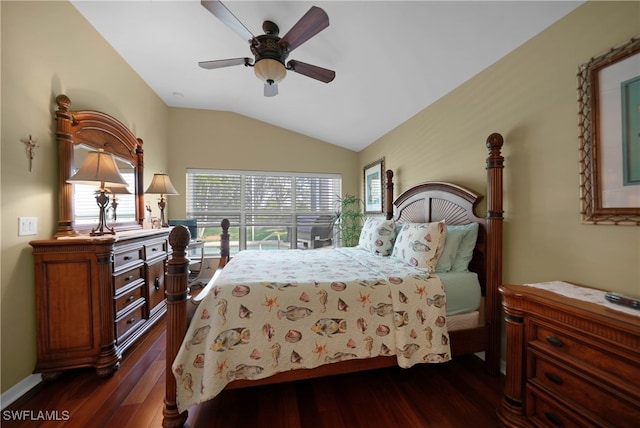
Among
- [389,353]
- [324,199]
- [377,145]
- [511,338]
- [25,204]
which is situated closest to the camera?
[511,338]

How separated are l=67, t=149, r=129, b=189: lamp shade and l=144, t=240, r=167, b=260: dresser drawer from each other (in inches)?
29.7

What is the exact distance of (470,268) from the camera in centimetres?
207

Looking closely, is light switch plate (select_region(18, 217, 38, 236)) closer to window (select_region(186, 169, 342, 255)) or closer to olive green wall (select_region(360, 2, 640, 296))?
window (select_region(186, 169, 342, 255))

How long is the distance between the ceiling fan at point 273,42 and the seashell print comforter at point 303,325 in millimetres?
1573

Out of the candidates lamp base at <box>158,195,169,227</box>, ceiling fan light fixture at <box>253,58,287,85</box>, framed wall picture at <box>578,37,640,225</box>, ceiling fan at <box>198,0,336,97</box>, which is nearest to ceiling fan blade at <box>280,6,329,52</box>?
ceiling fan at <box>198,0,336,97</box>

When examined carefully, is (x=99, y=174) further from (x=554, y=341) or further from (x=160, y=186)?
(x=554, y=341)

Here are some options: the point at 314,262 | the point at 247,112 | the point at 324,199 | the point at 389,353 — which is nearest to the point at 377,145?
the point at 324,199

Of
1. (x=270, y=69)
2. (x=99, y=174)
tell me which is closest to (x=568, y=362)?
(x=270, y=69)

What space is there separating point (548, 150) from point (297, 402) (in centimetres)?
231

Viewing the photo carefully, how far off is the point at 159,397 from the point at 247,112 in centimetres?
385

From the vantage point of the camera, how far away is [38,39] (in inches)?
68.9

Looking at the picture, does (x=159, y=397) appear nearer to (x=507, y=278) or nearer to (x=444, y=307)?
(x=444, y=307)

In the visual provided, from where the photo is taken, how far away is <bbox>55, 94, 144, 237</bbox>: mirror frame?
1884 mm

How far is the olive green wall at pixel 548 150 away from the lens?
1302mm
